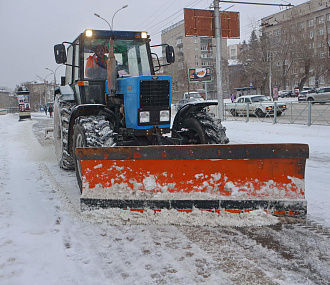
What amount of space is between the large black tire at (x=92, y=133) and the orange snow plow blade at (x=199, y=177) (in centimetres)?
77

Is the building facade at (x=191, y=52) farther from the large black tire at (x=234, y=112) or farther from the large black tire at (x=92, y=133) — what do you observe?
the large black tire at (x=92, y=133)

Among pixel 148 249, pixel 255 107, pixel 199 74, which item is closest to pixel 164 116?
pixel 148 249

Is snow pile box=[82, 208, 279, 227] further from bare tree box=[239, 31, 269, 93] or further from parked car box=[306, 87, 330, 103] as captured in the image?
bare tree box=[239, 31, 269, 93]

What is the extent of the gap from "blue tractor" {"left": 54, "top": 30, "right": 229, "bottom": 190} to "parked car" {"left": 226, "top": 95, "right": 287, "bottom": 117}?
1348 cm

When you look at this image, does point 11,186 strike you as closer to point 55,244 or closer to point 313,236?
point 55,244

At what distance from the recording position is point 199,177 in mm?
3814

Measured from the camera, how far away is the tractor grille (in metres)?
5.32

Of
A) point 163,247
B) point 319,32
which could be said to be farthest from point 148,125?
point 319,32

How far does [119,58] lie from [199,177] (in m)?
3.18

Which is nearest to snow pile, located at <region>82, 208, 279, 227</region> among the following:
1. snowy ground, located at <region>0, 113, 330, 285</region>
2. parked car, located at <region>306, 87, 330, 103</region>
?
snowy ground, located at <region>0, 113, 330, 285</region>

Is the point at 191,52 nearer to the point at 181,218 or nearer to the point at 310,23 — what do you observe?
the point at 310,23

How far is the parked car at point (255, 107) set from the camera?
19852 millimetres

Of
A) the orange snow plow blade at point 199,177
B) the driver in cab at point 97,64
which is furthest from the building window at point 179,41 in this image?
the orange snow plow blade at point 199,177

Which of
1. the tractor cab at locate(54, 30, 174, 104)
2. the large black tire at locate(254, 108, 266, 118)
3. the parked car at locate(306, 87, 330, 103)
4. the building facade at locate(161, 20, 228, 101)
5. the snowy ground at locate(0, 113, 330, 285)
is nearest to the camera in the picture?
the snowy ground at locate(0, 113, 330, 285)
